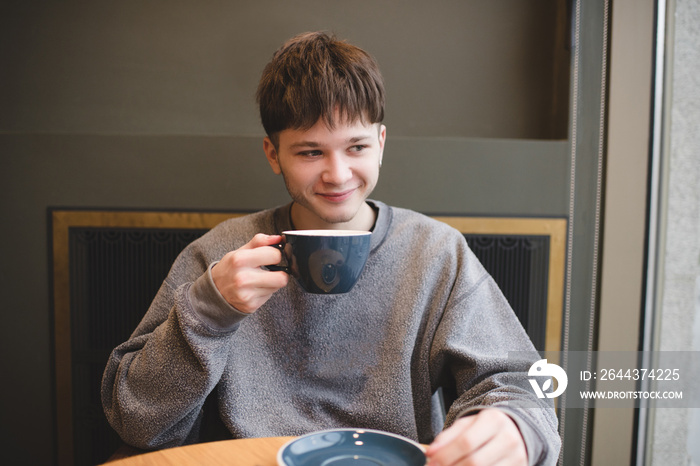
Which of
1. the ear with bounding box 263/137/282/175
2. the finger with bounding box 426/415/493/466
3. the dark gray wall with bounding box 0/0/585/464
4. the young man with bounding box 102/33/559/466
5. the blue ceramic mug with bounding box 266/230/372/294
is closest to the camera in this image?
the finger with bounding box 426/415/493/466

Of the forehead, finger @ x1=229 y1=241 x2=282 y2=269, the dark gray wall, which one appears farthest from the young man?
the dark gray wall

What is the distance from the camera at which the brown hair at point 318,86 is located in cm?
91

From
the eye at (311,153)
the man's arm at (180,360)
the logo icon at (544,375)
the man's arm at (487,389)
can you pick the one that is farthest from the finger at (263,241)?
the logo icon at (544,375)

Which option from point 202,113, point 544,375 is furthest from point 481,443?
point 202,113

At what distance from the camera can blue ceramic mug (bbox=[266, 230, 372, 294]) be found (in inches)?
26.8

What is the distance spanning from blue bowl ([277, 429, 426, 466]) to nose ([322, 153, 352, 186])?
17.2 inches

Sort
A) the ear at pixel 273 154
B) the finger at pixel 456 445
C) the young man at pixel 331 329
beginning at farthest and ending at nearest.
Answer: the ear at pixel 273 154 < the young man at pixel 331 329 < the finger at pixel 456 445

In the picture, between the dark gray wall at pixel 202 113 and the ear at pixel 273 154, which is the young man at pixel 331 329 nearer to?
the ear at pixel 273 154

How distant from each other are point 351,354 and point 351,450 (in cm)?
38

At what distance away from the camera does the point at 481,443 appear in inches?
22.1

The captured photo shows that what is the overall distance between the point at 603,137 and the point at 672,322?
15.5 inches

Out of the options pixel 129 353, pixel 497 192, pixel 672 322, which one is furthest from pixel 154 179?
pixel 672 322

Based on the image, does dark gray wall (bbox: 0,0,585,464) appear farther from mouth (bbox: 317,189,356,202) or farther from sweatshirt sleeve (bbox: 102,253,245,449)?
sweatshirt sleeve (bbox: 102,253,245,449)

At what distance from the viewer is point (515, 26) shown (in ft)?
4.57
